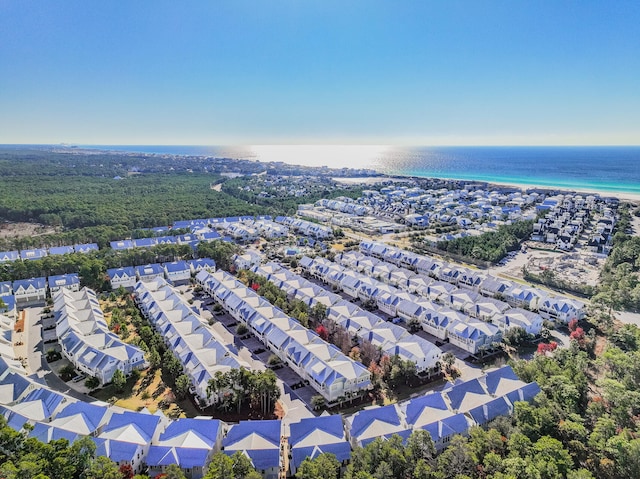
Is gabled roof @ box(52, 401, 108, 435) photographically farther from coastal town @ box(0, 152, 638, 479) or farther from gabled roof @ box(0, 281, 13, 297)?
gabled roof @ box(0, 281, 13, 297)

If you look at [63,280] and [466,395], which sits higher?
[466,395]

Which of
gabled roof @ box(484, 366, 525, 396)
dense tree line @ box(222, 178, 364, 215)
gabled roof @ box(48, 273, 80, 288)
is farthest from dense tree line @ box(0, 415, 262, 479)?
dense tree line @ box(222, 178, 364, 215)

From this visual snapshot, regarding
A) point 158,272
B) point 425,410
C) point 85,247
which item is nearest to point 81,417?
point 425,410

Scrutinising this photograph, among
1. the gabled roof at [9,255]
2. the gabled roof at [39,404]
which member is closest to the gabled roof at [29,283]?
the gabled roof at [9,255]

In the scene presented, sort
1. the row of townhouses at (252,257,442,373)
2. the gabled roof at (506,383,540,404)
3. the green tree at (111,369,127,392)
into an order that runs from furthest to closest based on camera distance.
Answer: the row of townhouses at (252,257,442,373) → the green tree at (111,369,127,392) → the gabled roof at (506,383,540,404)

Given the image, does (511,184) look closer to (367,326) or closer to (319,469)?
(367,326)

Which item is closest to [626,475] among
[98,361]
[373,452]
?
[373,452]

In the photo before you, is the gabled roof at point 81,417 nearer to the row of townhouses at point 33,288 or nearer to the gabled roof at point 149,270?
the row of townhouses at point 33,288
